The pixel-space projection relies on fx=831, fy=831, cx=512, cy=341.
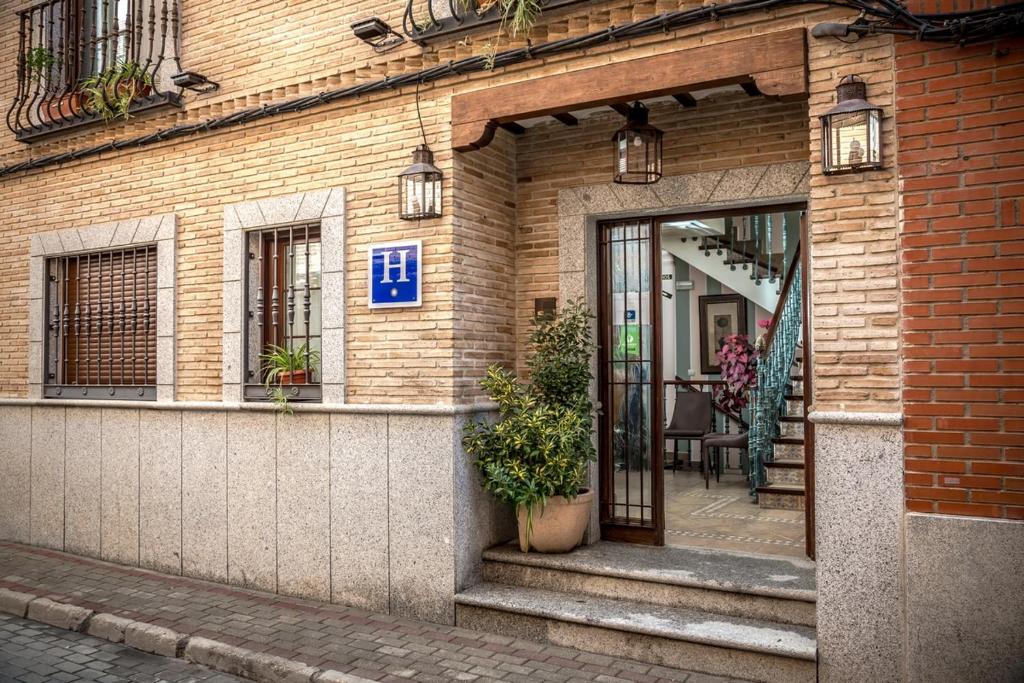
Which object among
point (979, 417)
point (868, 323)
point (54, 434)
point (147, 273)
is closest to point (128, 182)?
point (147, 273)

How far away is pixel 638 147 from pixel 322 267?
9.05ft

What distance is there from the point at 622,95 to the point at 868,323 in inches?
87.4

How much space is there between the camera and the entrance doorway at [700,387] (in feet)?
22.5

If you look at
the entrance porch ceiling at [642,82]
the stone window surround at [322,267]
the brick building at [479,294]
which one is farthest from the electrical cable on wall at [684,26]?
the stone window surround at [322,267]

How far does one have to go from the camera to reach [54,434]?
8.59 m

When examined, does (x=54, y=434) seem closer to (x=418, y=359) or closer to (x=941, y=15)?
(x=418, y=359)

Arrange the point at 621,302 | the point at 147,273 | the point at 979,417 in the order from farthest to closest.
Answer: the point at 147,273, the point at 621,302, the point at 979,417

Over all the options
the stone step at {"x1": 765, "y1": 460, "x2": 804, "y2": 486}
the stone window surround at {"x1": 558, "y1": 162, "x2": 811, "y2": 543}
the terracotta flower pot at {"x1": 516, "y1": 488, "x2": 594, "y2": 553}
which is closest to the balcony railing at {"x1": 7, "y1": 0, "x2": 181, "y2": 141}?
the stone window surround at {"x1": 558, "y1": 162, "x2": 811, "y2": 543}

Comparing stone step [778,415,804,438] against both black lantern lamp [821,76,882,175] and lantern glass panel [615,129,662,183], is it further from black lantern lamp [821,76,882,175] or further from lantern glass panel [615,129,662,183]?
black lantern lamp [821,76,882,175]

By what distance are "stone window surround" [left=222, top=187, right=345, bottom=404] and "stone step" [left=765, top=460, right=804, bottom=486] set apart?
4.75 m

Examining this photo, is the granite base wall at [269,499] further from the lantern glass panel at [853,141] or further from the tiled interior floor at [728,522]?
the lantern glass panel at [853,141]

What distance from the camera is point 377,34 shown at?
255 inches

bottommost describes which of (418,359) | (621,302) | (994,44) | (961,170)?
(418,359)

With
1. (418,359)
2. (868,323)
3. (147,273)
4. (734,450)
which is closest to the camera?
(868,323)
